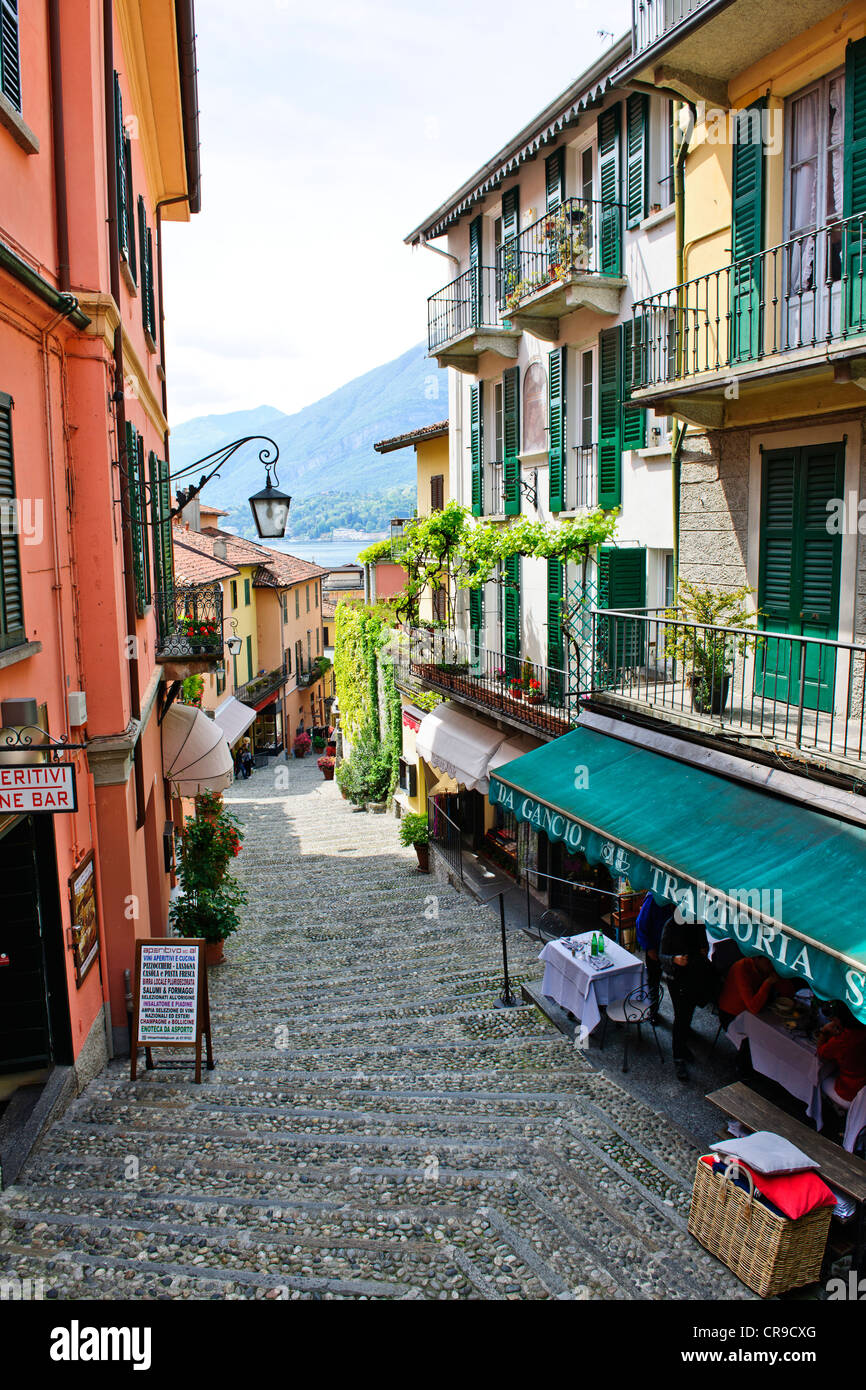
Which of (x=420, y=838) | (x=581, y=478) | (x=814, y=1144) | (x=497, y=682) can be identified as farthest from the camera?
(x=420, y=838)

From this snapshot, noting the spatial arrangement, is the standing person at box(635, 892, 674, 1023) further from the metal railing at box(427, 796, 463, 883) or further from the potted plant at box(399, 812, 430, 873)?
the potted plant at box(399, 812, 430, 873)

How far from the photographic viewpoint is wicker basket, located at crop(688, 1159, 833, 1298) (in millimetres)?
5707

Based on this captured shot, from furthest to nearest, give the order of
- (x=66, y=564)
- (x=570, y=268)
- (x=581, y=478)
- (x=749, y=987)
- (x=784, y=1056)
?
1. (x=581, y=478)
2. (x=570, y=268)
3. (x=749, y=987)
4. (x=784, y=1056)
5. (x=66, y=564)

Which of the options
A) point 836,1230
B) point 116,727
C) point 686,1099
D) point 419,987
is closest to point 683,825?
point 686,1099

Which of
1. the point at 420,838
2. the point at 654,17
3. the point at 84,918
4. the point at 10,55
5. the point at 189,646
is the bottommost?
the point at 420,838

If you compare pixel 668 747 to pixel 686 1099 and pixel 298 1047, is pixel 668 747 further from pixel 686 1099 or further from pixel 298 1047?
pixel 298 1047

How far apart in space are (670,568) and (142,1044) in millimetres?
8951

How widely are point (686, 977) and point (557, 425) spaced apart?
380 inches

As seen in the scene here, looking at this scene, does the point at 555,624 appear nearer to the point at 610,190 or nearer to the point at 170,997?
the point at 610,190

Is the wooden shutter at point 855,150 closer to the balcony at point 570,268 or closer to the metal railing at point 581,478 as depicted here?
the balcony at point 570,268

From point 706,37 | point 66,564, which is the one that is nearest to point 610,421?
point 706,37

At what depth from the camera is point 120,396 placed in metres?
8.73

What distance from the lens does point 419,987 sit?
11.1 meters

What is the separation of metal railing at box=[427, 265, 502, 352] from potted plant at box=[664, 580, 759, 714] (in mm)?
9690
